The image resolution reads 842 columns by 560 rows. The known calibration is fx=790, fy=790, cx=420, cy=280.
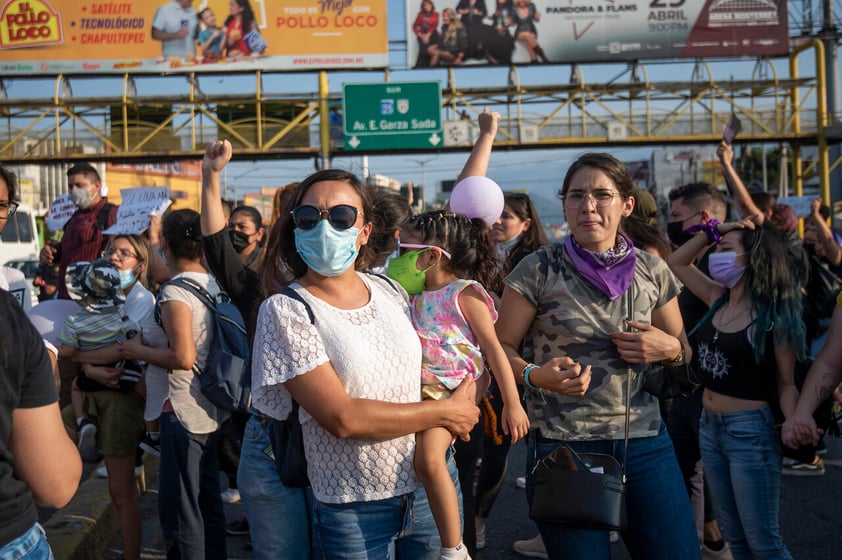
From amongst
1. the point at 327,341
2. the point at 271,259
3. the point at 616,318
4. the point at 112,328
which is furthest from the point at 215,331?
the point at 616,318

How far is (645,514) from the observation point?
112 inches

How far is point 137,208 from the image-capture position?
4977mm

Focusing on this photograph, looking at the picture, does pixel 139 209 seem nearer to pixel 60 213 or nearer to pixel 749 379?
pixel 60 213

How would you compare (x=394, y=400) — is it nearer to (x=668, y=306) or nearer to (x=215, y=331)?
(x=668, y=306)

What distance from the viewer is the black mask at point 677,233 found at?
4.74 metres

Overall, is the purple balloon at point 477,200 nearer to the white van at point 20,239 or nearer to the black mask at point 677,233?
the black mask at point 677,233

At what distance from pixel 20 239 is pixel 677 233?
70.8ft

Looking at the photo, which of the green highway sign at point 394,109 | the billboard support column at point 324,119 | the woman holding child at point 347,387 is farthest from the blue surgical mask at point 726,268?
the billboard support column at point 324,119

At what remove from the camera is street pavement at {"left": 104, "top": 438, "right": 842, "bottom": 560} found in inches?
186

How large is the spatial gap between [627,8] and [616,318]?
2351 centimetres

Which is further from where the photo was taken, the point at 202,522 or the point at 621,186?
the point at 202,522

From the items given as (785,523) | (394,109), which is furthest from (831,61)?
(785,523)

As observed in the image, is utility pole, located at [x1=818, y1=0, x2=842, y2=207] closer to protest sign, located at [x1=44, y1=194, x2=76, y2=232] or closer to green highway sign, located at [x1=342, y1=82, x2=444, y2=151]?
green highway sign, located at [x1=342, y1=82, x2=444, y2=151]

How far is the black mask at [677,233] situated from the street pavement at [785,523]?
6.27 ft
